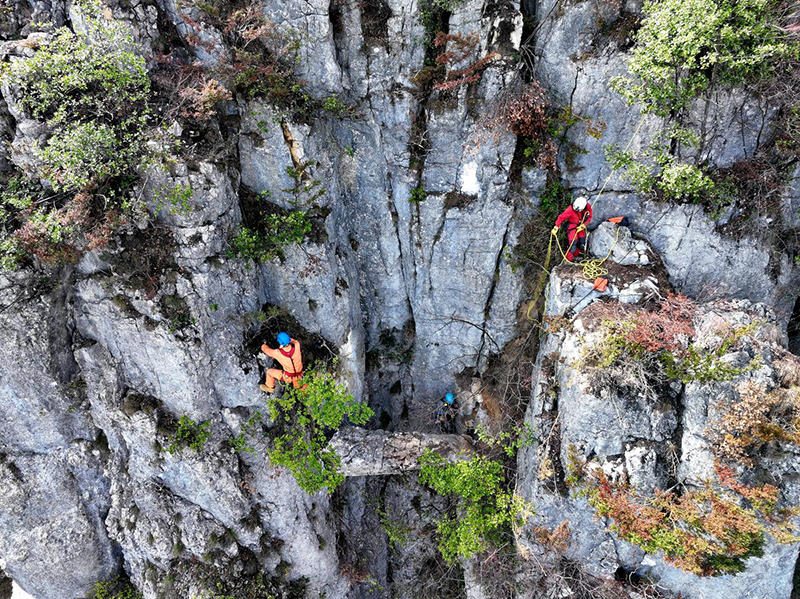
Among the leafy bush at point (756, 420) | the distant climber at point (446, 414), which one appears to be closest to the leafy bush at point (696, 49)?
the leafy bush at point (756, 420)

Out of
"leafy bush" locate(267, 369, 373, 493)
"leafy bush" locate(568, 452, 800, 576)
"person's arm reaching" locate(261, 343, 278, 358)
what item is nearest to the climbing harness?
"person's arm reaching" locate(261, 343, 278, 358)

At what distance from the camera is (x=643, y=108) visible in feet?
25.8

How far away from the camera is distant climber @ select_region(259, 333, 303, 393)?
957cm

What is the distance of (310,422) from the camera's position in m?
11.0

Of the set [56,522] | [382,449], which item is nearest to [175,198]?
[382,449]

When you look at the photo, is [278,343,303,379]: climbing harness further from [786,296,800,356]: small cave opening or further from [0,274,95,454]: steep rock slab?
[786,296,800,356]: small cave opening

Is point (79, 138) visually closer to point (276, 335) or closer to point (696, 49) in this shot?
point (276, 335)

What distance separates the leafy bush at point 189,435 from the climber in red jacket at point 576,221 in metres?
9.14

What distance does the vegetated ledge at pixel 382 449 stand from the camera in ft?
37.3

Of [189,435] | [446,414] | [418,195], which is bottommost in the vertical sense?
[446,414]

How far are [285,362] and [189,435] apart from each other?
283 centimetres

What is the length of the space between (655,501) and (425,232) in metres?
7.49

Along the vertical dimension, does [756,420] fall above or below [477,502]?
above

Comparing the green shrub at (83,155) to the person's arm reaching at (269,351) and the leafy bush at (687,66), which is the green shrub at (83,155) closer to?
the person's arm reaching at (269,351)
